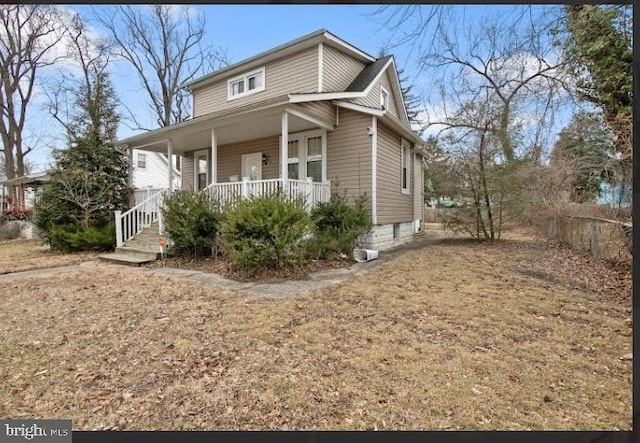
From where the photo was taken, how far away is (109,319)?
4.40m

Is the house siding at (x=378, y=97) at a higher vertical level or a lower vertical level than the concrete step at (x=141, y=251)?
higher

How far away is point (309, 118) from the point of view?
8.82 meters

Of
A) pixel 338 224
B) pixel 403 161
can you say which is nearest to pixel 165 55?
pixel 403 161

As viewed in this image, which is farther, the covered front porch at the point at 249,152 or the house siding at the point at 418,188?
the house siding at the point at 418,188

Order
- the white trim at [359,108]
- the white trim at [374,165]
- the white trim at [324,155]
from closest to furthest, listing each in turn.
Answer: the white trim at [359,108] < the white trim at [374,165] < the white trim at [324,155]

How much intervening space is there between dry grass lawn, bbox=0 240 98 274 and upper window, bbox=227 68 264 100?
7.45 m

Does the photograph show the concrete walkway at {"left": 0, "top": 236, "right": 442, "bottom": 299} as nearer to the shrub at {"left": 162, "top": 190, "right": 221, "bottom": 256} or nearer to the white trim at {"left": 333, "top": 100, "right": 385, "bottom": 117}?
the shrub at {"left": 162, "top": 190, "right": 221, "bottom": 256}

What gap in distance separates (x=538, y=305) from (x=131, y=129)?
25865 mm

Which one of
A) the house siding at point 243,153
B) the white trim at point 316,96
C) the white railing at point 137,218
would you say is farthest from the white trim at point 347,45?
the white railing at point 137,218

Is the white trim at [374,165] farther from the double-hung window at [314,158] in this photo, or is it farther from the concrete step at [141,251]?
the concrete step at [141,251]

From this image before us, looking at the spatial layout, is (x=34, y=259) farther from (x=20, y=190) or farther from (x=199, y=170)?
(x=20, y=190)

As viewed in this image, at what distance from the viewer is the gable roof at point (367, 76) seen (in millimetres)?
10959

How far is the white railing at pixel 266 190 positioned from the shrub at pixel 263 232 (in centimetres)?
112

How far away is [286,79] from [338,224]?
5.79m
